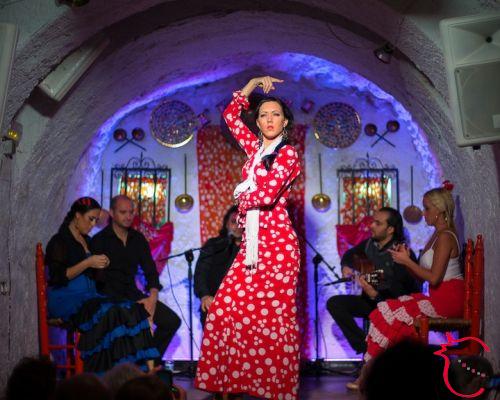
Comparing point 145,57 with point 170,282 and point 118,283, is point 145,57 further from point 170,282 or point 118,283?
point 170,282

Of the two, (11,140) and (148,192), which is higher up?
(11,140)

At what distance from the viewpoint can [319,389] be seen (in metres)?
6.15

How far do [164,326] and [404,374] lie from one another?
5269 mm

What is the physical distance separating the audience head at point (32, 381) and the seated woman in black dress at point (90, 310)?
125 inches

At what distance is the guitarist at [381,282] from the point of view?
254 inches

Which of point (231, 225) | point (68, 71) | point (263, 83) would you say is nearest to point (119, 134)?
point (231, 225)

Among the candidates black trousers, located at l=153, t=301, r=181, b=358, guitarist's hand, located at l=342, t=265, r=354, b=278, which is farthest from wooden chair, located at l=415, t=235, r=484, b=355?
black trousers, located at l=153, t=301, r=181, b=358

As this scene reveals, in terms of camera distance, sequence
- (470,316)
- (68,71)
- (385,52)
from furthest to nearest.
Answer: (385,52)
(68,71)
(470,316)

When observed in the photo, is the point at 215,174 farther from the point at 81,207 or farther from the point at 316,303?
the point at 81,207

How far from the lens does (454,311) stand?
17.4 ft

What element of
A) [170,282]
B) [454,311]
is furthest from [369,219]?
[454,311]

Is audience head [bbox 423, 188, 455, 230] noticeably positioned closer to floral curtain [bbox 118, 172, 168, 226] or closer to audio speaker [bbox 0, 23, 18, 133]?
audio speaker [bbox 0, 23, 18, 133]

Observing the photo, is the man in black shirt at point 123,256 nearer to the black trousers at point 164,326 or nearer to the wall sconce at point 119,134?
the black trousers at point 164,326

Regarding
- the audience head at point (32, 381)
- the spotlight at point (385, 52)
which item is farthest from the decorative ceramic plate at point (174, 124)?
the audience head at point (32, 381)
